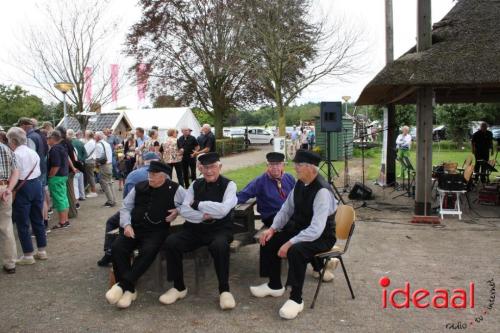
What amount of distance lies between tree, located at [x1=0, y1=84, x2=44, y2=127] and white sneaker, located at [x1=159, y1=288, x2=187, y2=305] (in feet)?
116

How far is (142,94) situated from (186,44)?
4833 mm

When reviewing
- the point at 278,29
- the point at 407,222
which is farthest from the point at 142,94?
the point at 407,222

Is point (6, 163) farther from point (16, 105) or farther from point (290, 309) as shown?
point (16, 105)

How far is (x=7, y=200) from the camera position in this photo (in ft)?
18.2

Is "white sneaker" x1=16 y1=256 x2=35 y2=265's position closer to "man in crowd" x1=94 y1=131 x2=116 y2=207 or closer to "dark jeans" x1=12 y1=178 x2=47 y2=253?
"dark jeans" x1=12 y1=178 x2=47 y2=253

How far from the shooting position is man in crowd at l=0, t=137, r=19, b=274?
5535mm

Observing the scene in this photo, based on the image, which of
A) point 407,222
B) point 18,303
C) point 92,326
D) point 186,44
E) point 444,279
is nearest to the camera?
point 92,326

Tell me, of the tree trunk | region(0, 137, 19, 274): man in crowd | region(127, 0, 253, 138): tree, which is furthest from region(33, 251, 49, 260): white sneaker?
the tree trunk

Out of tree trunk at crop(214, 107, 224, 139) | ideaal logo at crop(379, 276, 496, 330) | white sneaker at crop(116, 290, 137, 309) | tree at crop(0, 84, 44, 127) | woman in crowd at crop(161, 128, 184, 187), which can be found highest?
tree at crop(0, 84, 44, 127)

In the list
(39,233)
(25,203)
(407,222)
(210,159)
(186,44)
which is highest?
(186,44)

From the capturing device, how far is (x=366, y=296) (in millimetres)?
4789

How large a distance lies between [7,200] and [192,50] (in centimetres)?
2576

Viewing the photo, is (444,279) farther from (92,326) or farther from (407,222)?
(92,326)

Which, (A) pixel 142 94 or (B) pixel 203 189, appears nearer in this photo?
(B) pixel 203 189
